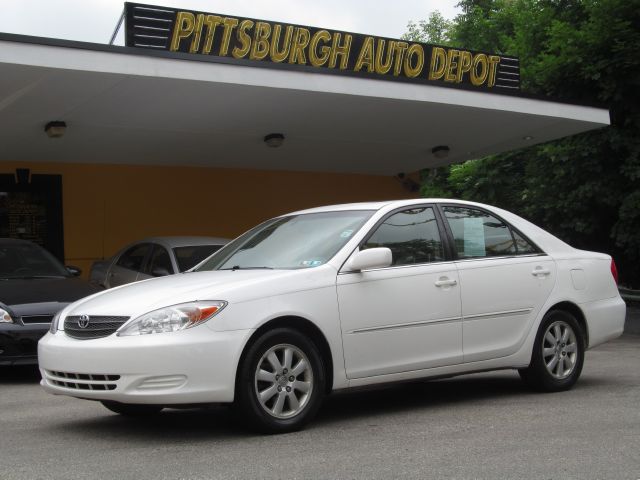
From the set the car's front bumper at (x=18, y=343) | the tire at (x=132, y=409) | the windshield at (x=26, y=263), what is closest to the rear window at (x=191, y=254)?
the windshield at (x=26, y=263)

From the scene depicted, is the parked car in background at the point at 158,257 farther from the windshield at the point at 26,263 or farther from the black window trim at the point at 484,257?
the black window trim at the point at 484,257

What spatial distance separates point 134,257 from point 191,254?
4.51 ft

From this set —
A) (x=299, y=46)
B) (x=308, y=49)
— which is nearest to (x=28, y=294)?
(x=299, y=46)

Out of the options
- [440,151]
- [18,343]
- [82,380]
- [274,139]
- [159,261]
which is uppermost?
[274,139]

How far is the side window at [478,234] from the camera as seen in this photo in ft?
22.9

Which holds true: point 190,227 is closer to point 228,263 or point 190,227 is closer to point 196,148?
point 196,148

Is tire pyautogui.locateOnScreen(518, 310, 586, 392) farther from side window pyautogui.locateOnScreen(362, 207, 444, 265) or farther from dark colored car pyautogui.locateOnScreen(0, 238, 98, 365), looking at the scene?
dark colored car pyautogui.locateOnScreen(0, 238, 98, 365)

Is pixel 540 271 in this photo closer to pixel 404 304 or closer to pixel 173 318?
pixel 404 304

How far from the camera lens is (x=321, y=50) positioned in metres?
12.9

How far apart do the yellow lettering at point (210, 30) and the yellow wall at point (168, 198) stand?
5.95 m

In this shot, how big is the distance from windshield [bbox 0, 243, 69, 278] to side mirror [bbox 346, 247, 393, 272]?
547 cm

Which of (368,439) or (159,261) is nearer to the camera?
(368,439)

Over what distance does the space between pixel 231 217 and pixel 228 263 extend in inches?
457

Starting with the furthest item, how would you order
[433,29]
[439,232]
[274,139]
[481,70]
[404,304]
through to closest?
1. [433,29]
2. [274,139]
3. [481,70]
4. [439,232]
5. [404,304]
